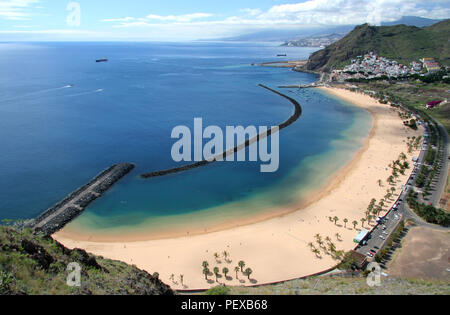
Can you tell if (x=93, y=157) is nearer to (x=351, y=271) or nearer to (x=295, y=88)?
(x=351, y=271)

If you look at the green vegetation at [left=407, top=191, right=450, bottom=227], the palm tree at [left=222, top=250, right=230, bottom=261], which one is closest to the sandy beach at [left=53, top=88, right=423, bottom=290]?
the palm tree at [left=222, top=250, right=230, bottom=261]

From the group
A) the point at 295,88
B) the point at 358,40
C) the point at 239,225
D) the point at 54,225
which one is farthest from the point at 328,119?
the point at 358,40

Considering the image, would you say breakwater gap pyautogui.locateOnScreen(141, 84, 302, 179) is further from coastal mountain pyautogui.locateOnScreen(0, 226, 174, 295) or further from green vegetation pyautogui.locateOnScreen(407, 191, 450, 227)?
green vegetation pyautogui.locateOnScreen(407, 191, 450, 227)

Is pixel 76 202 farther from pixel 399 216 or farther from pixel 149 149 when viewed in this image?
pixel 399 216

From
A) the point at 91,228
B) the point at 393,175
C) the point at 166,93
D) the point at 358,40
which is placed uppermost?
the point at 358,40

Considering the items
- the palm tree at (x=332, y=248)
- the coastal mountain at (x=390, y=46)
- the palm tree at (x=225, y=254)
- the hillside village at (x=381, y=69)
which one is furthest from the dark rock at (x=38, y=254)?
the coastal mountain at (x=390, y=46)

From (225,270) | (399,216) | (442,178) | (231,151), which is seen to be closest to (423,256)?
(399,216)
